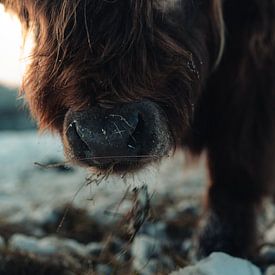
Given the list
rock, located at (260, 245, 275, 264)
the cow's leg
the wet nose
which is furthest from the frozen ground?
the wet nose

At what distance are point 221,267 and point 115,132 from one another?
786 millimetres

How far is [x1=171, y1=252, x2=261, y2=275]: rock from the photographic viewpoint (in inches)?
110

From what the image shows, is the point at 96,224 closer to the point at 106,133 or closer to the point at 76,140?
the point at 76,140

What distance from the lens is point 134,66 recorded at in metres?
2.49

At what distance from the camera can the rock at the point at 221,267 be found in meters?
2.78

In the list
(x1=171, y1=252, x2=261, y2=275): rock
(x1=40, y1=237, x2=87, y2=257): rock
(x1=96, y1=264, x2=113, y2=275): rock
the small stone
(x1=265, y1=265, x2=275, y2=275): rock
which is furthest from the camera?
(x1=40, y1=237, x2=87, y2=257): rock

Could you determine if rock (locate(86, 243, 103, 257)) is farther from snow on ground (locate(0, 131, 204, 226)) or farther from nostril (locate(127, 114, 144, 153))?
nostril (locate(127, 114, 144, 153))

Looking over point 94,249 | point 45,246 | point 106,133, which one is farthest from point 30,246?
point 106,133

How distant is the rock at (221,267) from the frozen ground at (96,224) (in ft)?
0.14

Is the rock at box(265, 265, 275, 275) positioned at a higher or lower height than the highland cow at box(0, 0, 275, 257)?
lower

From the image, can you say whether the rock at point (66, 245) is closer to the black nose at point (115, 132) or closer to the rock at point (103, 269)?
the rock at point (103, 269)

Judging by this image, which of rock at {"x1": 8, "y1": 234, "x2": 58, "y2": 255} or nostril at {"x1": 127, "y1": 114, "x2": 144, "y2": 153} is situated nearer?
nostril at {"x1": 127, "y1": 114, "x2": 144, "y2": 153}

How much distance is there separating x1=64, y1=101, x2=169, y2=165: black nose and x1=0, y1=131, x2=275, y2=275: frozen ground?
0.62 feet

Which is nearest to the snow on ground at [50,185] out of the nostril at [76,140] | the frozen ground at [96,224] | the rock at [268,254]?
the frozen ground at [96,224]
